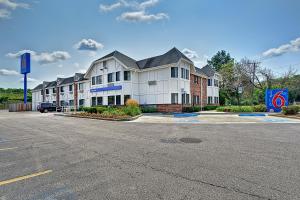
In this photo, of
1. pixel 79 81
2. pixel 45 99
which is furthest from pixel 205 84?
pixel 45 99

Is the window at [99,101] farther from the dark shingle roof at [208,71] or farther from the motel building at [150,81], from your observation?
the dark shingle roof at [208,71]

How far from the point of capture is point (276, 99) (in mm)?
23031

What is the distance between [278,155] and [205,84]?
31.3 meters

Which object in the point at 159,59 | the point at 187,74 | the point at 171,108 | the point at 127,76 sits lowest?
the point at 171,108

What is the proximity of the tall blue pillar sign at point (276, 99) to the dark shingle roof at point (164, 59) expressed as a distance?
38.4ft

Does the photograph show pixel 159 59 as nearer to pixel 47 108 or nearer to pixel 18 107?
pixel 47 108

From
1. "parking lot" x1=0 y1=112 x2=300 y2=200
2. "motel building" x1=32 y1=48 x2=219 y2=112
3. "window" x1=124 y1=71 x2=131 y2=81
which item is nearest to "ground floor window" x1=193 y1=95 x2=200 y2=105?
"motel building" x1=32 y1=48 x2=219 y2=112

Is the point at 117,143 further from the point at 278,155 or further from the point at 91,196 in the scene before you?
the point at 278,155

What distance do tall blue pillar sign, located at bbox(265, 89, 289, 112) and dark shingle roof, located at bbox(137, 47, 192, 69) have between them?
11701mm

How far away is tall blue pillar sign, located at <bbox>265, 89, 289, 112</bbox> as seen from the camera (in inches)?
887

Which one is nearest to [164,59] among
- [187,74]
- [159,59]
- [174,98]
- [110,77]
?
[159,59]

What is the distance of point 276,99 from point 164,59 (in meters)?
15.5

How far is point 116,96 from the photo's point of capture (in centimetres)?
2862

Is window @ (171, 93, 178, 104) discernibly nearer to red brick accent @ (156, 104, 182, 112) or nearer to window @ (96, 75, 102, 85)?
red brick accent @ (156, 104, 182, 112)
